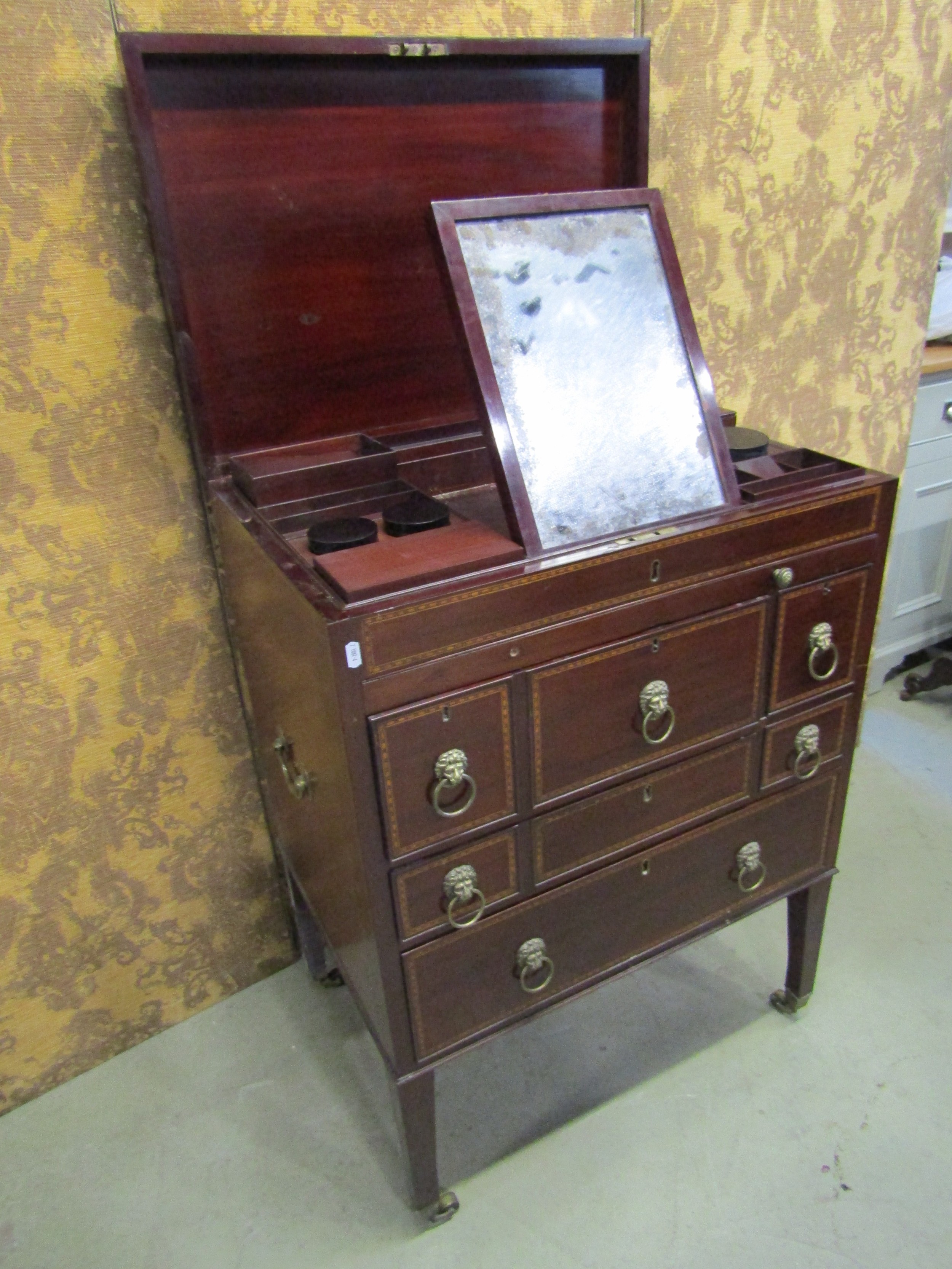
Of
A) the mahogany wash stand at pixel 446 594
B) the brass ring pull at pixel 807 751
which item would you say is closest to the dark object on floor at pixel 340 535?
the mahogany wash stand at pixel 446 594

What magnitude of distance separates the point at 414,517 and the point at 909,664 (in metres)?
1.97

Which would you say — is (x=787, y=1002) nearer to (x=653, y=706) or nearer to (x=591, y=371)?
(x=653, y=706)

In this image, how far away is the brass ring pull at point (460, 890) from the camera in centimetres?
104

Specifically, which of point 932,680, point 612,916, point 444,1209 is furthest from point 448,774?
point 932,680

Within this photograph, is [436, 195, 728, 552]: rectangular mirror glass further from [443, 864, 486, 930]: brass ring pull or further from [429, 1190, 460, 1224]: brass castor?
[429, 1190, 460, 1224]: brass castor

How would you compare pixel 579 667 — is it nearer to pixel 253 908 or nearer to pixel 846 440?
pixel 253 908

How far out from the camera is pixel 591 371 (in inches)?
41.2

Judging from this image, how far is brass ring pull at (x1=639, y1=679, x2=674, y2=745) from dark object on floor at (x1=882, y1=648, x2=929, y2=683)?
1.62 meters

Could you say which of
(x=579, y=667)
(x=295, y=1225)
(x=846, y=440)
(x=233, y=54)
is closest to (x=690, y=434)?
(x=579, y=667)

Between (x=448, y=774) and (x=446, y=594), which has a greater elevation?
(x=446, y=594)

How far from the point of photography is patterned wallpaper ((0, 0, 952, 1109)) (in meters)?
1.08

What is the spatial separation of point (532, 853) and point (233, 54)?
3.31 feet

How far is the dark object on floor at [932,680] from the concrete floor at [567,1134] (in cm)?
79

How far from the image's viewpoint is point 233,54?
1.02 meters
